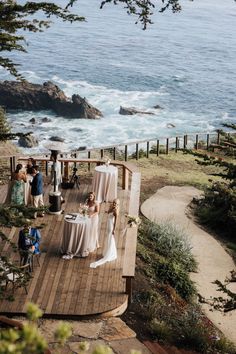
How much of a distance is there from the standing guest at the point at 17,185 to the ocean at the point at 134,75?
26.8 metres

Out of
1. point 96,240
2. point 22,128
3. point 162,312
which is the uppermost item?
point 96,240

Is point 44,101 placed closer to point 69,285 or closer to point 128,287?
point 69,285

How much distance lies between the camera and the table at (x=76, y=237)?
11875mm

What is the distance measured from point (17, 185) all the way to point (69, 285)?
3752 mm

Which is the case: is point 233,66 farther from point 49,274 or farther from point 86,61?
point 49,274

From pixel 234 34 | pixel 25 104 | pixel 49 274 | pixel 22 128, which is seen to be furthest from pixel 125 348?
pixel 234 34

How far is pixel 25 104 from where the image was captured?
2066 inches

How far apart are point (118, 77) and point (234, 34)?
131ft

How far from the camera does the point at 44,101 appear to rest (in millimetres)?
53000

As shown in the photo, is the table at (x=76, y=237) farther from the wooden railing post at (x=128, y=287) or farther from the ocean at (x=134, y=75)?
the ocean at (x=134, y=75)

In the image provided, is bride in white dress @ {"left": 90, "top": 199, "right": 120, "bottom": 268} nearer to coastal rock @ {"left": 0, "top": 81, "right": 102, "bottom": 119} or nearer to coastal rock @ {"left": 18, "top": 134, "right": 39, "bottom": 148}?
coastal rock @ {"left": 18, "top": 134, "right": 39, "bottom": 148}

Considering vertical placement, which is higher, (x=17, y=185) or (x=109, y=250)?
(x=17, y=185)

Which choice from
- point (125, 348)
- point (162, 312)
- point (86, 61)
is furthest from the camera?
point (86, 61)

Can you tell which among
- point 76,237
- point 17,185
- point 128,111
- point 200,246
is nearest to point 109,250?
point 76,237
